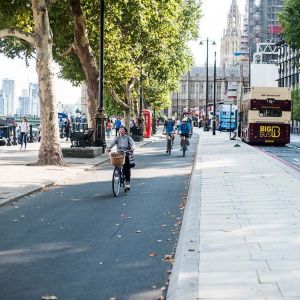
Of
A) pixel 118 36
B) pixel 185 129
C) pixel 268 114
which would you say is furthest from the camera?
pixel 268 114

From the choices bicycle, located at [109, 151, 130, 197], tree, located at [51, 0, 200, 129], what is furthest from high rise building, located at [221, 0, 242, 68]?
bicycle, located at [109, 151, 130, 197]

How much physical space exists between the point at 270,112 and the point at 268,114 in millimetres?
182

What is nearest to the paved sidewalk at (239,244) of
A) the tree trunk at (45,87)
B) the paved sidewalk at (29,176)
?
the paved sidewalk at (29,176)

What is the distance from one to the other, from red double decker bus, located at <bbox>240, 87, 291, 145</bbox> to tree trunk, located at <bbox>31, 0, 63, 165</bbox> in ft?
59.0

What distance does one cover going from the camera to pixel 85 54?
28984 mm

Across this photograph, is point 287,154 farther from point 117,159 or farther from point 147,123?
point 147,123

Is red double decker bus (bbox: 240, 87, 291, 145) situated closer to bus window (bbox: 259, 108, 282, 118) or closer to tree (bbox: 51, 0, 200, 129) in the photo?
bus window (bbox: 259, 108, 282, 118)

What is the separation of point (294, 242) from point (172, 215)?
133 inches

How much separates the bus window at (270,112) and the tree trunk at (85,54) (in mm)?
10820

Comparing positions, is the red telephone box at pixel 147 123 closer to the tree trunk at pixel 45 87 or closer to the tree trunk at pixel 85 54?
the tree trunk at pixel 85 54

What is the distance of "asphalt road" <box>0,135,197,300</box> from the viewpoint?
5.57 m

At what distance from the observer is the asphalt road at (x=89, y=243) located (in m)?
5.57

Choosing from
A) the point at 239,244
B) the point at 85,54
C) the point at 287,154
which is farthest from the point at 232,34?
the point at 239,244

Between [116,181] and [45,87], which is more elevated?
[45,87]
